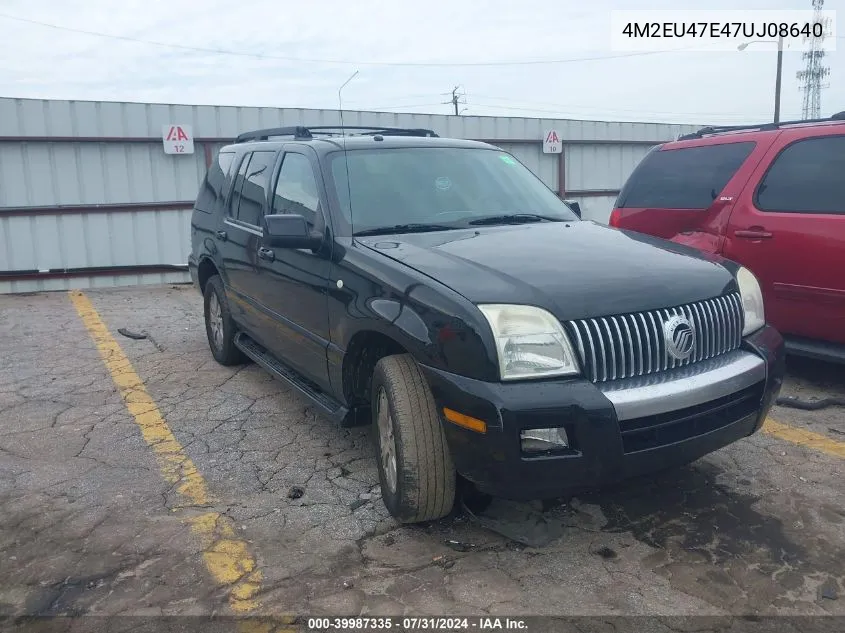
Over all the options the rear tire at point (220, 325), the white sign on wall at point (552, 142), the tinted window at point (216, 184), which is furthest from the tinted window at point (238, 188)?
the white sign on wall at point (552, 142)

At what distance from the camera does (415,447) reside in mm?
3018

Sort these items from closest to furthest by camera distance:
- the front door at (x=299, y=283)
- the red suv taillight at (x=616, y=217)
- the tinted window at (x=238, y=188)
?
the front door at (x=299, y=283)
the tinted window at (x=238, y=188)
the red suv taillight at (x=616, y=217)

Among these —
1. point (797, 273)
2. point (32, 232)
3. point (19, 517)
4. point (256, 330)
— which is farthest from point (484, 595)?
point (32, 232)

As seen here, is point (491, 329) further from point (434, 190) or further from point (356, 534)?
point (434, 190)

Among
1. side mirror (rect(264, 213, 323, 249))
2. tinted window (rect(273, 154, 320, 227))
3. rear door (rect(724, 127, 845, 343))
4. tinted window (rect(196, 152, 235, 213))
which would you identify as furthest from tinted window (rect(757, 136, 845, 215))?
tinted window (rect(196, 152, 235, 213))

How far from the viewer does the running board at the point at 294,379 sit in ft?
12.3

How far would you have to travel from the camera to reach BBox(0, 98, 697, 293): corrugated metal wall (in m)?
10.6

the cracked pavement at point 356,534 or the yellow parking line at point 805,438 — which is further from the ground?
the yellow parking line at point 805,438

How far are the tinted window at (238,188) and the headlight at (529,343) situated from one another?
2.99m

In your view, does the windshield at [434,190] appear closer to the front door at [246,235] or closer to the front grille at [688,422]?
the front door at [246,235]

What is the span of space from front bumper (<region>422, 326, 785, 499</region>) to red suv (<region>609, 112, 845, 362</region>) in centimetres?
228

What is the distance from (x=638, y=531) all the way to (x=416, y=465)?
3.40 feet

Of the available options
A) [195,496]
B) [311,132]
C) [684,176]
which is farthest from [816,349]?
[195,496]

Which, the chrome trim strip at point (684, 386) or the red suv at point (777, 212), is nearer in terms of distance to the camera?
the chrome trim strip at point (684, 386)
